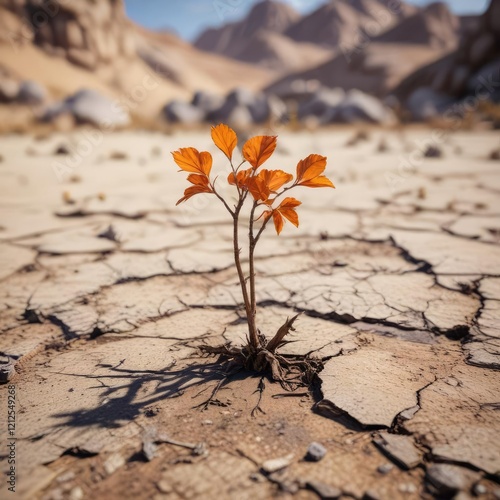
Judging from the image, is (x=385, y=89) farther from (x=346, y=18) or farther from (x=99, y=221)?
(x=346, y=18)

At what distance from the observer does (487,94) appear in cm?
1123

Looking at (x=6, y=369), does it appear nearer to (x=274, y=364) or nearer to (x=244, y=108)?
(x=274, y=364)

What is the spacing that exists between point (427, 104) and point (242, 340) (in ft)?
41.3

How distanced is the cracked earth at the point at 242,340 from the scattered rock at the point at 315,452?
0.6 inches

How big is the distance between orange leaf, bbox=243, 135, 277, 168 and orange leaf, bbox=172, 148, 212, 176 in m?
0.09

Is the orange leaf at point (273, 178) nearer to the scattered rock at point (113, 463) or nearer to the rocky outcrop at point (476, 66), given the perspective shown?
the scattered rock at point (113, 463)

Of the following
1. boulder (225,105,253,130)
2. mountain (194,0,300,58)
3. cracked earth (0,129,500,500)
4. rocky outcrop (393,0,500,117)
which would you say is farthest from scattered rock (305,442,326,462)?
mountain (194,0,300,58)

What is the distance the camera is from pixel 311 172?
86 centimetres

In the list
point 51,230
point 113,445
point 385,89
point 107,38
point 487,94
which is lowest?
point 113,445

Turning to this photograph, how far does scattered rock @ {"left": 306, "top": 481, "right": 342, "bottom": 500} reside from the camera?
26.6 inches

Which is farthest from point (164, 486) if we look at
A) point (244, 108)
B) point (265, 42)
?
point (265, 42)

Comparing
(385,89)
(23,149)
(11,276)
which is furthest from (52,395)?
(385,89)

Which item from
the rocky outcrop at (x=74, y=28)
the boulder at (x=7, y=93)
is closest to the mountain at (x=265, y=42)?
the rocky outcrop at (x=74, y=28)

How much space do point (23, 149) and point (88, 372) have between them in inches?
198
